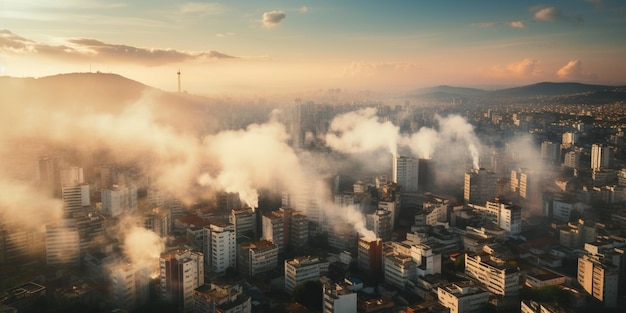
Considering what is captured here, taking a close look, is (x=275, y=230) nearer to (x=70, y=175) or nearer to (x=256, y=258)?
(x=256, y=258)

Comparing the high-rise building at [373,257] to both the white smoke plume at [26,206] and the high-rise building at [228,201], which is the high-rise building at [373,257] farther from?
the white smoke plume at [26,206]

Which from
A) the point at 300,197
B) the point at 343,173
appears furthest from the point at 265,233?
the point at 343,173

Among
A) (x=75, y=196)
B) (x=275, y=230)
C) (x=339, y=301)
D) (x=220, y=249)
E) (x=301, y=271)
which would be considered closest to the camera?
(x=339, y=301)

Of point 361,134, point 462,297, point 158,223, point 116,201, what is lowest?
point 462,297

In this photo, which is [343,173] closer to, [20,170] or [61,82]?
[20,170]

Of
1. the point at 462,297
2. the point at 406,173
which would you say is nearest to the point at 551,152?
the point at 406,173

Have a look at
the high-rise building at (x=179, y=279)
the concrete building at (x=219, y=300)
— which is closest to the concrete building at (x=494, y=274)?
the concrete building at (x=219, y=300)
